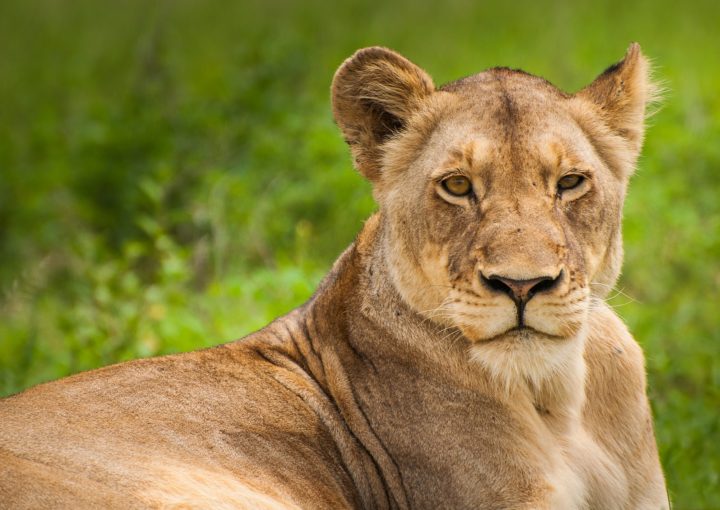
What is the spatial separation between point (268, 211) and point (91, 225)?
3.74ft

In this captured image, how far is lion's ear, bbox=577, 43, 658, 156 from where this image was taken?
168 inches

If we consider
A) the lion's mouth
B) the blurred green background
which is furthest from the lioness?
the blurred green background

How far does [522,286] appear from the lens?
360cm

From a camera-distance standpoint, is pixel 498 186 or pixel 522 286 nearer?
pixel 522 286

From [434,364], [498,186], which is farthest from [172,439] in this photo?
[498,186]

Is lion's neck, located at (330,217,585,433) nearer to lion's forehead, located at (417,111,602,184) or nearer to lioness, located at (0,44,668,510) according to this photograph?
lioness, located at (0,44,668,510)

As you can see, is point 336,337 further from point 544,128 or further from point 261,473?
point 544,128

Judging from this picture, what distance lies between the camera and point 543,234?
3732mm

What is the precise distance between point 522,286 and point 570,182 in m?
0.49

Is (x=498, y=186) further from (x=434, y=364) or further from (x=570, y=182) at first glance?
(x=434, y=364)

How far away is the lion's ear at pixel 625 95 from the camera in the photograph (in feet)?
14.0

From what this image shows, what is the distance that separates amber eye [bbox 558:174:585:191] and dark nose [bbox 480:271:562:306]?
372 mm

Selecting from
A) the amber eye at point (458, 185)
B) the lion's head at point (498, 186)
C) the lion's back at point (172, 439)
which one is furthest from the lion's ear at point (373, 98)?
the lion's back at point (172, 439)

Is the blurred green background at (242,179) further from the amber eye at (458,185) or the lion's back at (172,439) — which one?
the lion's back at (172,439)
